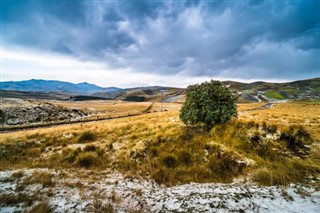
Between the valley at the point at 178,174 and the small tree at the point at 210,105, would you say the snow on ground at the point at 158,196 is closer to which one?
the valley at the point at 178,174

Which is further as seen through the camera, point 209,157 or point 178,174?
point 209,157

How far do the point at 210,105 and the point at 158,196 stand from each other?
9600 mm

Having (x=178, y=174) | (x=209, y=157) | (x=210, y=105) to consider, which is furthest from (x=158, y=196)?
(x=210, y=105)

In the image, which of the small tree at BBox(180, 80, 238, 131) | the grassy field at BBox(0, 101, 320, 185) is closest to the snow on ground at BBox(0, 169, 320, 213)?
the grassy field at BBox(0, 101, 320, 185)

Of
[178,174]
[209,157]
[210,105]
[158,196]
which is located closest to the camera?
[158,196]

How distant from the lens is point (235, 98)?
48.5 feet

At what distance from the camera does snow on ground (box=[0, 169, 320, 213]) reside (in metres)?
5.32

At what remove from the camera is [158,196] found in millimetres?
6145

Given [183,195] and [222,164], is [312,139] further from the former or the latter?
[183,195]

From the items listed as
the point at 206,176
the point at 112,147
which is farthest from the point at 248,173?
the point at 112,147

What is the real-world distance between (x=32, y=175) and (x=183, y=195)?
263 inches

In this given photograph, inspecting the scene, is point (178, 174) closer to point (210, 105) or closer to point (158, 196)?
point (158, 196)

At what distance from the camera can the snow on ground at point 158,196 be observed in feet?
17.4

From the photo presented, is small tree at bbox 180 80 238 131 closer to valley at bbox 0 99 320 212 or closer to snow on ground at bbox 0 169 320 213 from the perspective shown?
valley at bbox 0 99 320 212
